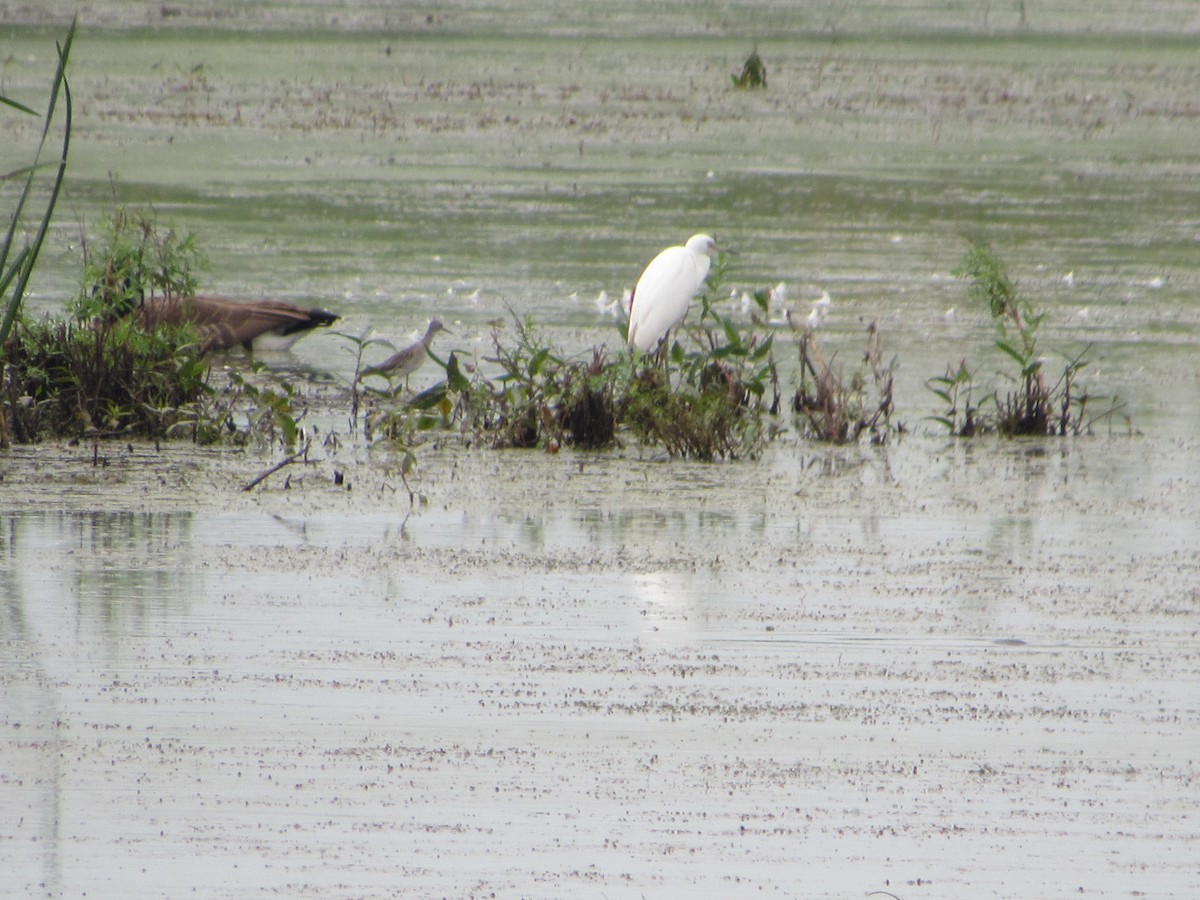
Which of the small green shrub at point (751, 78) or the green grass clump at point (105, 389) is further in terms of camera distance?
the small green shrub at point (751, 78)

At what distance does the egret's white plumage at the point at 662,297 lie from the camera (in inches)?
333

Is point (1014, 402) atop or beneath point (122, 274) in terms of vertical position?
beneath

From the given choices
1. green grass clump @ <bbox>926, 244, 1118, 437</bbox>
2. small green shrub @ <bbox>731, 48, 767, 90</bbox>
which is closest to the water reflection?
green grass clump @ <bbox>926, 244, 1118, 437</bbox>

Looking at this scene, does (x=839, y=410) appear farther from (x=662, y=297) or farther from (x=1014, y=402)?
(x=662, y=297)

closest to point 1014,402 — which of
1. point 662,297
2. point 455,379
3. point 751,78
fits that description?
point 662,297

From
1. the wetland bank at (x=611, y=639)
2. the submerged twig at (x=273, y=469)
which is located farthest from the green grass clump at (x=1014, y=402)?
the submerged twig at (x=273, y=469)

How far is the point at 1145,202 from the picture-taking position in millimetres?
16234

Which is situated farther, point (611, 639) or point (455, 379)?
point (455, 379)

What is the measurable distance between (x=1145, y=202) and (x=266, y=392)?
34.3 feet

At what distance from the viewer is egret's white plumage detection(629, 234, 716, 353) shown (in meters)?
8.46

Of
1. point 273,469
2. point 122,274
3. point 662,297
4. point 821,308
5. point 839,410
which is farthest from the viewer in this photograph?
point 821,308

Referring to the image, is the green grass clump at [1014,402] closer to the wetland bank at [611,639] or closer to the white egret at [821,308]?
the wetland bank at [611,639]

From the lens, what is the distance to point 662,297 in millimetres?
8555

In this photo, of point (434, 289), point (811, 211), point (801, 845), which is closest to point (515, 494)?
point (801, 845)
